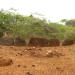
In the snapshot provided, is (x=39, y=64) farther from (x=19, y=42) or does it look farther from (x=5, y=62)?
(x=19, y=42)

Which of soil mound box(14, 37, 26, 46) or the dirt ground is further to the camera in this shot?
soil mound box(14, 37, 26, 46)

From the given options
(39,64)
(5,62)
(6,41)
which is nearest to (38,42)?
(6,41)

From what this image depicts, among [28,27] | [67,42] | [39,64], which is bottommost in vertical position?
[39,64]

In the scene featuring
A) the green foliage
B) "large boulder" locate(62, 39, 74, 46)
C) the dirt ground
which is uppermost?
the green foliage

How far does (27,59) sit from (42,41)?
3.37 meters

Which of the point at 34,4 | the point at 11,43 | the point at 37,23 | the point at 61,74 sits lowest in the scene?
the point at 61,74

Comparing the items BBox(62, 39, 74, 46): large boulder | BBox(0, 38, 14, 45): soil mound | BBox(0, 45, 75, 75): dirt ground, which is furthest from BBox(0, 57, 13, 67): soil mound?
BBox(62, 39, 74, 46): large boulder

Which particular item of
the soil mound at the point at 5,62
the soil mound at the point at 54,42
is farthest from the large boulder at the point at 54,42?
the soil mound at the point at 5,62

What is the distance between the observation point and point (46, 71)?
17.8 ft

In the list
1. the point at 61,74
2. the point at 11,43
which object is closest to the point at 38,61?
the point at 61,74

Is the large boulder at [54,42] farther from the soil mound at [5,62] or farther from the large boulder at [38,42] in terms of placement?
the soil mound at [5,62]

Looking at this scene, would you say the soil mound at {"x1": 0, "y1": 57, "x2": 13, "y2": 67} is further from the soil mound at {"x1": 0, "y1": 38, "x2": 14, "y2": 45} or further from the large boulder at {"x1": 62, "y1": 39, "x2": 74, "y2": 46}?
the large boulder at {"x1": 62, "y1": 39, "x2": 74, "y2": 46}

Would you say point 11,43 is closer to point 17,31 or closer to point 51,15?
point 17,31

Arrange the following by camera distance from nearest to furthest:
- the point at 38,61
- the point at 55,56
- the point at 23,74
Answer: the point at 23,74, the point at 38,61, the point at 55,56
